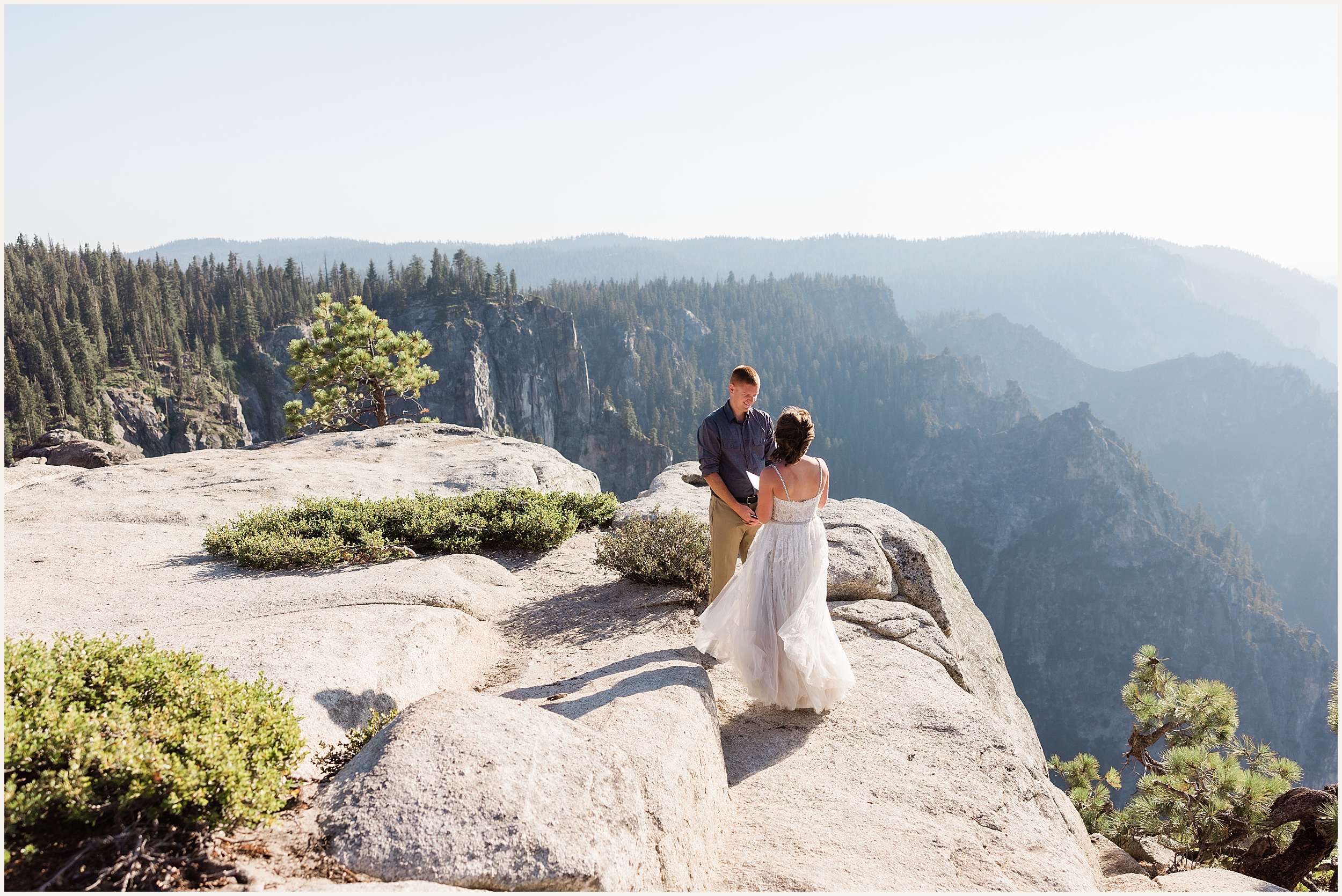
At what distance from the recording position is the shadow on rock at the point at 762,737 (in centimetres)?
592

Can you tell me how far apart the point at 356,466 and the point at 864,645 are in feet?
39.4

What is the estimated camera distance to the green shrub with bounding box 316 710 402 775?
195 inches

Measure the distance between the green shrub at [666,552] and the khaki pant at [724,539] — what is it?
1735 millimetres

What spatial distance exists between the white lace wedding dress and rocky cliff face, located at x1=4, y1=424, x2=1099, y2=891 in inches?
12.7

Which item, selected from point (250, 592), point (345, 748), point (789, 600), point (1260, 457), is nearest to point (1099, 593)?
point (1260, 457)

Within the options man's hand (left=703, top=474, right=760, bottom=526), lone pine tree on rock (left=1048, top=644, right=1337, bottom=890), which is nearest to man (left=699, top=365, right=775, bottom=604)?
man's hand (left=703, top=474, right=760, bottom=526)

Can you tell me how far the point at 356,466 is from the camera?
15.9 m

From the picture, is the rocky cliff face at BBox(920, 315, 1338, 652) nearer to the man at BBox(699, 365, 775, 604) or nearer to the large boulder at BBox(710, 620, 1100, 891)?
the large boulder at BBox(710, 620, 1100, 891)

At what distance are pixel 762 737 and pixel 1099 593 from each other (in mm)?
127556

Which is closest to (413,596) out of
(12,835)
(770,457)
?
(770,457)

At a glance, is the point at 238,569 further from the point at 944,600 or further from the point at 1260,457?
the point at 1260,457

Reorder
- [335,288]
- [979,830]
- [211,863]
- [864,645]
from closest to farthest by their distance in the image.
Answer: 1. [211,863]
2. [979,830]
3. [864,645]
4. [335,288]

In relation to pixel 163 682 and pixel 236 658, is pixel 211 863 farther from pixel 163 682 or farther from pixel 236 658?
pixel 236 658

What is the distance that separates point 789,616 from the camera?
6.42m
